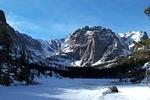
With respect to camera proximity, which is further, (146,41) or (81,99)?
(81,99)

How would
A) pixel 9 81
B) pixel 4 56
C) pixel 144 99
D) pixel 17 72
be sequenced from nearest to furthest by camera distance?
pixel 144 99, pixel 9 81, pixel 4 56, pixel 17 72

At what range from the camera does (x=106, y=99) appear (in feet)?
124

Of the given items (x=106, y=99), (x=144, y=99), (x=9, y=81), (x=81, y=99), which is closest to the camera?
(x=144, y=99)

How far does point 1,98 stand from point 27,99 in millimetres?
3226

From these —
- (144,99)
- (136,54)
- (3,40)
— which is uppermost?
(3,40)

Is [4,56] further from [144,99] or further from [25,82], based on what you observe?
[144,99]

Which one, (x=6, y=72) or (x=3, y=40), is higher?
(x=3, y=40)

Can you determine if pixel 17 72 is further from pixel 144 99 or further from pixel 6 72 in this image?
pixel 144 99

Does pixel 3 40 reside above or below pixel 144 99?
above

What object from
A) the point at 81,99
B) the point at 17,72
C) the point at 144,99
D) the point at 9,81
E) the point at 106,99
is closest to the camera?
the point at 144,99

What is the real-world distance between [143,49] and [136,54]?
0.97 m

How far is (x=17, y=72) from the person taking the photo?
8019 cm

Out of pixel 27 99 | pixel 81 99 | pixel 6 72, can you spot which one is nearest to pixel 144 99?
pixel 81 99

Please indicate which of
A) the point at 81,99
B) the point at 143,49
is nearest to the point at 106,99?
the point at 81,99
